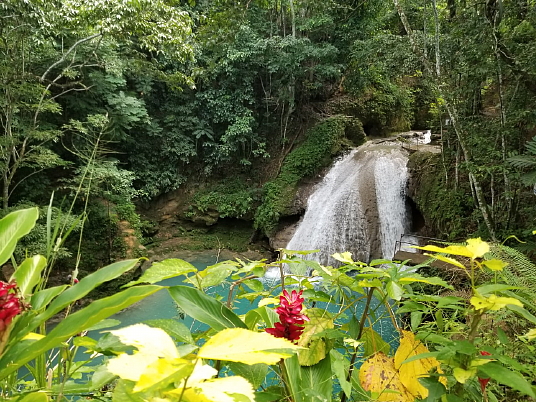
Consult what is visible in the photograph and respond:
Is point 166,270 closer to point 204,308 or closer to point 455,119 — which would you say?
point 204,308

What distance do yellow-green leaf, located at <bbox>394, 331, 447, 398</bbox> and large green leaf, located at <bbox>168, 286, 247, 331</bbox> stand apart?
348 mm

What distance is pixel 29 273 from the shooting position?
0.60 meters

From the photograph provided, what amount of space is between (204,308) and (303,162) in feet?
27.2

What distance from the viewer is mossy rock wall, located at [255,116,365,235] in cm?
828

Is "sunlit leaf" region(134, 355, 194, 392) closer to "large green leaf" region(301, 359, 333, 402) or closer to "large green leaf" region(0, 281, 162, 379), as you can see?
"large green leaf" region(0, 281, 162, 379)

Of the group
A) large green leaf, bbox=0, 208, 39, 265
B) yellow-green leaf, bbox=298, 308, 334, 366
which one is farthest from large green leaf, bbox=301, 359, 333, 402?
large green leaf, bbox=0, 208, 39, 265

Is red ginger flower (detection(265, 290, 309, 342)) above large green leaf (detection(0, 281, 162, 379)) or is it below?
below

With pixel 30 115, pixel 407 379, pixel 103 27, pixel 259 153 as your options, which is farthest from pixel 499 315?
pixel 259 153

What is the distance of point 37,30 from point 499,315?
7.05 meters

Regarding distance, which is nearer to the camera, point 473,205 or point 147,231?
point 473,205

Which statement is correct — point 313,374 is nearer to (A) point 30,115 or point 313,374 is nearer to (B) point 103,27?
(B) point 103,27

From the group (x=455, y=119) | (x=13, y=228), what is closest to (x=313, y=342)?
(x=13, y=228)

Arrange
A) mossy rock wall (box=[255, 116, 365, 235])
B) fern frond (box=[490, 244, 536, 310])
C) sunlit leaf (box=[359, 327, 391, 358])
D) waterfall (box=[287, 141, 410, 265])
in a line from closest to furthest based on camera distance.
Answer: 1. sunlit leaf (box=[359, 327, 391, 358])
2. fern frond (box=[490, 244, 536, 310])
3. waterfall (box=[287, 141, 410, 265])
4. mossy rock wall (box=[255, 116, 365, 235])

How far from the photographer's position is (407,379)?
61 centimetres
